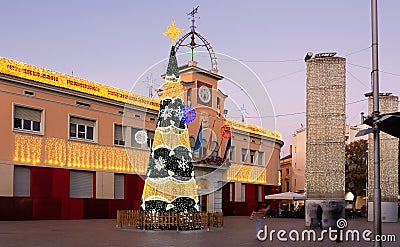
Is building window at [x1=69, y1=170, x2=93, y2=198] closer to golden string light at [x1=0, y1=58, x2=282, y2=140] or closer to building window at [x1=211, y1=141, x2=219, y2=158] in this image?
golden string light at [x1=0, y1=58, x2=282, y2=140]

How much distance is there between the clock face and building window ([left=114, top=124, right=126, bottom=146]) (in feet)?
27.9

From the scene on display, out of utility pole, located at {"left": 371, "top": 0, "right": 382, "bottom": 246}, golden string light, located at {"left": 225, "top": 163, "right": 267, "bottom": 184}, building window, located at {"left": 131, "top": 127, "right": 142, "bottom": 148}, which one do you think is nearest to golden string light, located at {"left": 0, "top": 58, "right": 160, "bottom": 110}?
building window, located at {"left": 131, "top": 127, "right": 142, "bottom": 148}

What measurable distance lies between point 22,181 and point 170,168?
11397 mm

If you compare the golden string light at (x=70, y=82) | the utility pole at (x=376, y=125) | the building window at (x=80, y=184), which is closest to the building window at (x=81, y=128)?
the golden string light at (x=70, y=82)

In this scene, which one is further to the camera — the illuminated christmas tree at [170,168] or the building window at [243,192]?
the building window at [243,192]

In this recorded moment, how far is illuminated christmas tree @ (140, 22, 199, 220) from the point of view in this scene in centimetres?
2355

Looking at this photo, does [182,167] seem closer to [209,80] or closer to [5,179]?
[5,179]

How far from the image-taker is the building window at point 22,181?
3061 cm

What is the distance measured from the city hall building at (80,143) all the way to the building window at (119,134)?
0.07 meters

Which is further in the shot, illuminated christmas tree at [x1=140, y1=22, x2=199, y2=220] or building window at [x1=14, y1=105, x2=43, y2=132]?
building window at [x1=14, y1=105, x2=43, y2=132]

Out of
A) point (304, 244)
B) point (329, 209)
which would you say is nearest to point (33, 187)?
point (329, 209)

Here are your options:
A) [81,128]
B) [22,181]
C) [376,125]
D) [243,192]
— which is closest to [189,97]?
[81,128]

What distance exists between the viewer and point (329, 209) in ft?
88.8

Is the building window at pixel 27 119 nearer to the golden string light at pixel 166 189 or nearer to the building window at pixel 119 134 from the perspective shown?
the building window at pixel 119 134
